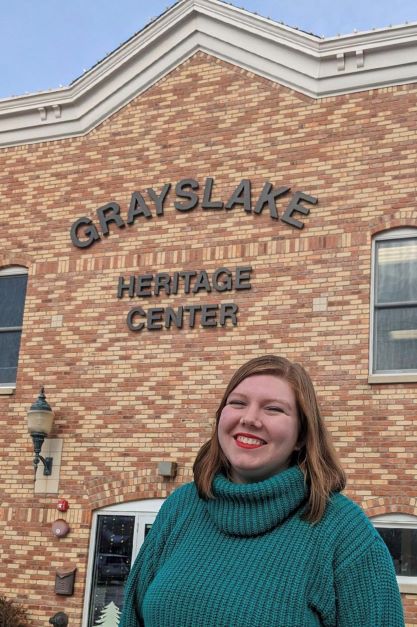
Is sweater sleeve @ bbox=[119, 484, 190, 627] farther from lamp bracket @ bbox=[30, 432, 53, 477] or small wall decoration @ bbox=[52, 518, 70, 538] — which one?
lamp bracket @ bbox=[30, 432, 53, 477]

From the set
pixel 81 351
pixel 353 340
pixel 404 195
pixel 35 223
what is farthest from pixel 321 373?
pixel 35 223

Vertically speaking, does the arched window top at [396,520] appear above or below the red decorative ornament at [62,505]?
above

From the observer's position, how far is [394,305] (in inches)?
380

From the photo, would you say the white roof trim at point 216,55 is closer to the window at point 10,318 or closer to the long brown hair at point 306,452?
the window at point 10,318

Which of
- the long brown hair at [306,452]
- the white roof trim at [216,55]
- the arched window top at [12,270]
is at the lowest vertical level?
the long brown hair at [306,452]

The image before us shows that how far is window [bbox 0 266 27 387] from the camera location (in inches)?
455

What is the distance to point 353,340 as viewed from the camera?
9555 millimetres

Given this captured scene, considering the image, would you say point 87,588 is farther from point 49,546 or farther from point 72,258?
point 72,258

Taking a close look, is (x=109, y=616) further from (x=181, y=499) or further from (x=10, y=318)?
(x=181, y=499)

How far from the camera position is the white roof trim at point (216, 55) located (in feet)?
33.6

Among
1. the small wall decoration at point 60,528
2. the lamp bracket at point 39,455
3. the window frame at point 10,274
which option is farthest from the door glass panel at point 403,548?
the window frame at point 10,274

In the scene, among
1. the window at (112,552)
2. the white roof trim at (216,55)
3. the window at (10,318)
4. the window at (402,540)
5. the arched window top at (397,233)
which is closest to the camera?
the window at (402,540)

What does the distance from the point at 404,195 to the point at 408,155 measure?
1.71ft

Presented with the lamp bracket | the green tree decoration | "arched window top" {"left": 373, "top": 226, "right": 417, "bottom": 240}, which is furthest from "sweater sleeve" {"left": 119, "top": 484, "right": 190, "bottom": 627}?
the lamp bracket
